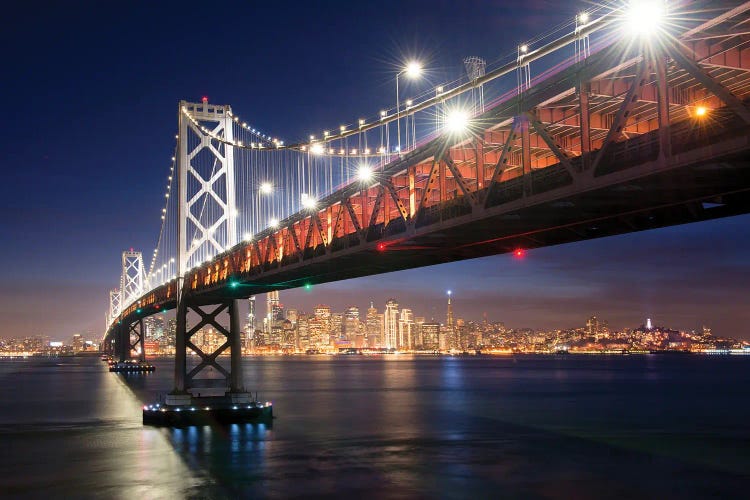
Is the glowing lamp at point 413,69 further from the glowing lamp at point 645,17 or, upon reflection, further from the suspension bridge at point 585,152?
the glowing lamp at point 645,17

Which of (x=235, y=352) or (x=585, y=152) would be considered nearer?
(x=585, y=152)

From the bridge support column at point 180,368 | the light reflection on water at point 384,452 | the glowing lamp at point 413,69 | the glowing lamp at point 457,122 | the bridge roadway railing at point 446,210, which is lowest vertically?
the light reflection on water at point 384,452

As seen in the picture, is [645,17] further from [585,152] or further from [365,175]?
[365,175]

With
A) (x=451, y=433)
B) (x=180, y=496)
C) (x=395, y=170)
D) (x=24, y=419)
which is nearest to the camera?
(x=395, y=170)

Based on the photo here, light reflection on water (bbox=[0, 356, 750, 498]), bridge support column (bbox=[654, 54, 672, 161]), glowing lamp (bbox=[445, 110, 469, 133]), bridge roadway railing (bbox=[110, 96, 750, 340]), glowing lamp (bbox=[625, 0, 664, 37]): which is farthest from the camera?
light reflection on water (bbox=[0, 356, 750, 498])

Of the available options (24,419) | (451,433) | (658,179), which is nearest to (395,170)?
(658,179)

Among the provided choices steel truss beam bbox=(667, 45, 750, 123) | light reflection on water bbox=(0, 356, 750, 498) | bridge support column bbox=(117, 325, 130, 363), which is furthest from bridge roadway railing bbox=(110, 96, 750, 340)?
bridge support column bbox=(117, 325, 130, 363)

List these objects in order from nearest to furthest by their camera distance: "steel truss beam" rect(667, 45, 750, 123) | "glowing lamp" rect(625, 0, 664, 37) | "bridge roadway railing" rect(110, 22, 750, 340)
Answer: "steel truss beam" rect(667, 45, 750, 123) → "glowing lamp" rect(625, 0, 664, 37) → "bridge roadway railing" rect(110, 22, 750, 340)

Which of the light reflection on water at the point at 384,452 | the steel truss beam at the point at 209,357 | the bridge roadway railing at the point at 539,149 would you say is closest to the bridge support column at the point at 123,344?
the light reflection on water at the point at 384,452

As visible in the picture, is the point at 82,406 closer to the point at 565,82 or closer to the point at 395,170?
the point at 395,170

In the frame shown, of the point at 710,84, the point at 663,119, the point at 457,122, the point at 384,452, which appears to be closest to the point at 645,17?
the point at 663,119

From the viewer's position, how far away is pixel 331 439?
153ft

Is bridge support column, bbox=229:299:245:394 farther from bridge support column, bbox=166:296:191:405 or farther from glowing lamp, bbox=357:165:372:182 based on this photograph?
glowing lamp, bbox=357:165:372:182

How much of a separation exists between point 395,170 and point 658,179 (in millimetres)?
11188
